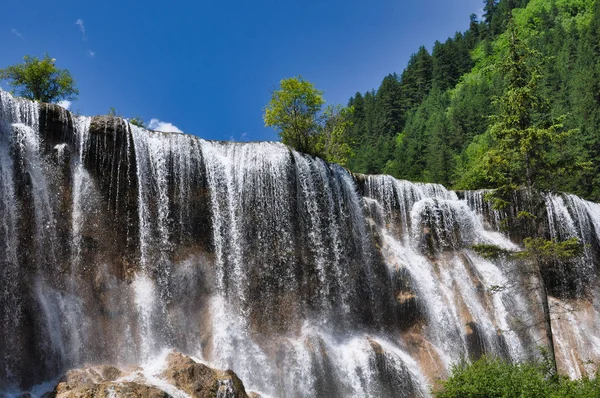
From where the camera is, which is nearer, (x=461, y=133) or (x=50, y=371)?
(x=50, y=371)

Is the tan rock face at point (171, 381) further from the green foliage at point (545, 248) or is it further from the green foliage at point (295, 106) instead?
the green foliage at point (295, 106)

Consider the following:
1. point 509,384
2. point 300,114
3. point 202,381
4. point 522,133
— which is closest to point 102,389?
point 202,381

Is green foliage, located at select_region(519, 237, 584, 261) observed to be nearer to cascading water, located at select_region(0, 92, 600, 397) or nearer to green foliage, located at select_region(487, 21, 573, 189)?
cascading water, located at select_region(0, 92, 600, 397)

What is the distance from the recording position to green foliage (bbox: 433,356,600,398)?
13766mm

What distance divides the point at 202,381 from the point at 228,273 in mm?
6888

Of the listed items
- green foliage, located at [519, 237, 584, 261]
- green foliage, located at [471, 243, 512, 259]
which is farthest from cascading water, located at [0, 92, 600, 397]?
green foliage, located at [519, 237, 584, 261]

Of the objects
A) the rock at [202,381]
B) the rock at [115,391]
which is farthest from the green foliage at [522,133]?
the rock at [115,391]

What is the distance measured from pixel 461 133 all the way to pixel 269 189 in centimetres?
4346

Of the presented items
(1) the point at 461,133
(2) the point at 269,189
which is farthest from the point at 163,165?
(1) the point at 461,133

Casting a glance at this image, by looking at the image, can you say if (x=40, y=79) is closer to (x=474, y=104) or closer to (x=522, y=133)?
(x=522, y=133)

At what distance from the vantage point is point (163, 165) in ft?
72.7

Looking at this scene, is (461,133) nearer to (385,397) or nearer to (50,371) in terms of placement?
(385,397)

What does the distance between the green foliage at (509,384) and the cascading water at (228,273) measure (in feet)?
15.5

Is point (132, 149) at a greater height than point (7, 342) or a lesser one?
greater
